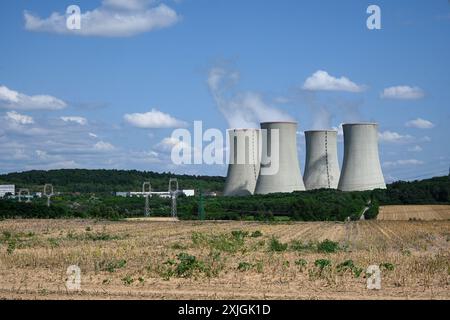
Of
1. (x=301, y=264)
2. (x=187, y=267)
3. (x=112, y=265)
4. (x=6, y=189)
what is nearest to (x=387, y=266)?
(x=301, y=264)

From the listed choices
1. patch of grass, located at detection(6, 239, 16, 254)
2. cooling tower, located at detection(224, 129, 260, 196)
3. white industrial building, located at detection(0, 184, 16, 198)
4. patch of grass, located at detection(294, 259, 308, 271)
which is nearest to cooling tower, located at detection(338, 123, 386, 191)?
cooling tower, located at detection(224, 129, 260, 196)

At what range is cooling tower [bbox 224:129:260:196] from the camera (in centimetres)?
4512

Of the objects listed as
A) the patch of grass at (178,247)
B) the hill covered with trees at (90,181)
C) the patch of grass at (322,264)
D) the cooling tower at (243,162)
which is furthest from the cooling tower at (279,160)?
the hill covered with trees at (90,181)

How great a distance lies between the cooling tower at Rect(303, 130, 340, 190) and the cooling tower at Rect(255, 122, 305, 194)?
316cm

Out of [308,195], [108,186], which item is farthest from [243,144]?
[108,186]

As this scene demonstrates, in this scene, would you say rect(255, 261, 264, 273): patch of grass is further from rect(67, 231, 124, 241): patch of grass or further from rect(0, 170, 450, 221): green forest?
rect(0, 170, 450, 221): green forest

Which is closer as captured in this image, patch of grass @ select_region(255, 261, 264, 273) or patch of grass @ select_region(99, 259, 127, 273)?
patch of grass @ select_region(255, 261, 264, 273)

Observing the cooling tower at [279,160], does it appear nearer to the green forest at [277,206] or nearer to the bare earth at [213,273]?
the green forest at [277,206]

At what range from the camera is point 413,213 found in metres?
45.9

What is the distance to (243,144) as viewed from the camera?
4584 centimetres

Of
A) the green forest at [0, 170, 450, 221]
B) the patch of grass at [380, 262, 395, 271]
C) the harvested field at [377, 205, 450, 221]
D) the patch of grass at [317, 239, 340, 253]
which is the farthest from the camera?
the green forest at [0, 170, 450, 221]
